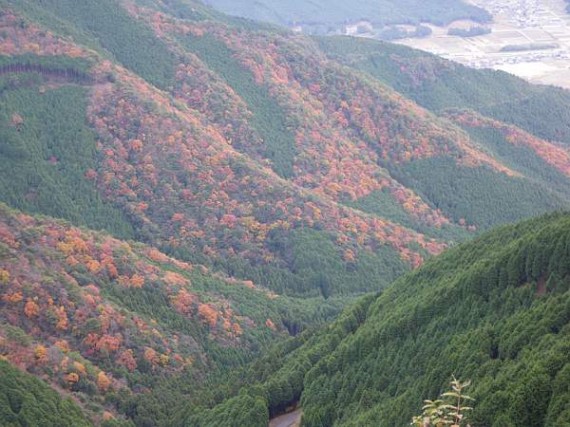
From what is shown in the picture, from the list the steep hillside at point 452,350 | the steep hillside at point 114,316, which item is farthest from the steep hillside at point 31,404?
the steep hillside at point 452,350

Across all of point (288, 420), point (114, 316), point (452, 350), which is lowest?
point (114, 316)

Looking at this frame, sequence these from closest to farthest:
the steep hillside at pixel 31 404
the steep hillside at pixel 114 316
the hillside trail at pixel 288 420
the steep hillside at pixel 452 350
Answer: the steep hillside at pixel 452 350 < the steep hillside at pixel 31 404 < the hillside trail at pixel 288 420 < the steep hillside at pixel 114 316

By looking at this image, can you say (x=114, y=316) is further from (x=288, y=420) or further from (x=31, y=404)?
(x=288, y=420)

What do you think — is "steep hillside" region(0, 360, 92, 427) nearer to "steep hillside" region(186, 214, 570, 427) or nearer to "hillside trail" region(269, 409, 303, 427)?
"steep hillside" region(186, 214, 570, 427)

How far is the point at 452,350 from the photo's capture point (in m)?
98.4

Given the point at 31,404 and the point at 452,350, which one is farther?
the point at 31,404

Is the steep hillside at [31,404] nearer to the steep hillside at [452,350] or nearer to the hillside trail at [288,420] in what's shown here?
the steep hillside at [452,350]

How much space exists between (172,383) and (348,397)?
151 ft

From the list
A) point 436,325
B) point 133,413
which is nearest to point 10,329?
point 133,413

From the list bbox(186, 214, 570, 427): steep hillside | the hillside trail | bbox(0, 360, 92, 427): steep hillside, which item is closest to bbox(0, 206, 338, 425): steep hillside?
bbox(0, 360, 92, 427): steep hillside

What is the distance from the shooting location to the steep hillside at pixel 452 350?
249ft

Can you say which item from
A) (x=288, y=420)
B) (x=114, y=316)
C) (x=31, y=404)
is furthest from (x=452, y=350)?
(x=114, y=316)

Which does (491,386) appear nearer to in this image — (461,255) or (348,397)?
(348,397)

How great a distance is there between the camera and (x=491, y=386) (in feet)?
262
